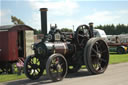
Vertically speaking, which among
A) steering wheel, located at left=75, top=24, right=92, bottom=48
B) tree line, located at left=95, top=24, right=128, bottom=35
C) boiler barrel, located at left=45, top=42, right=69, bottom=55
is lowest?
tree line, located at left=95, top=24, right=128, bottom=35

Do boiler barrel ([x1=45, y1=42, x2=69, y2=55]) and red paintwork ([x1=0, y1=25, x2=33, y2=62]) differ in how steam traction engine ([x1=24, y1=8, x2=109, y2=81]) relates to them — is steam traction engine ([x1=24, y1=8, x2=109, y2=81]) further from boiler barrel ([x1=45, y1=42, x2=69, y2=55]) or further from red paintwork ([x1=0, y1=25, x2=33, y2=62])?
red paintwork ([x1=0, y1=25, x2=33, y2=62])

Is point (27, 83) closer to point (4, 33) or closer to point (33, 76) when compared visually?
point (33, 76)

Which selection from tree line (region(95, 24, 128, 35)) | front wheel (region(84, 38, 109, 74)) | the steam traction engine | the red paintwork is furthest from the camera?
tree line (region(95, 24, 128, 35))

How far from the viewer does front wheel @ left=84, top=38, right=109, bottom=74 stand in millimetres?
8211

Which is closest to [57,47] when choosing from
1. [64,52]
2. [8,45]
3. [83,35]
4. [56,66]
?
[64,52]

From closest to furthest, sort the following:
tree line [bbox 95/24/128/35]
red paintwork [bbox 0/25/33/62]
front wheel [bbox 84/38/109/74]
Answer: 1. front wheel [bbox 84/38/109/74]
2. red paintwork [bbox 0/25/33/62]
3. tree line [bbox 95/24/128/35]

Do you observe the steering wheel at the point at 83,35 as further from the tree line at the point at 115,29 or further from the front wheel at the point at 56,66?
the tree line at the point at 115,29

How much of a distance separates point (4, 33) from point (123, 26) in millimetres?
75766

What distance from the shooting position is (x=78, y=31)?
8.80m

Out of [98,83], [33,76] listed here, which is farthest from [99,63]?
[33,76]

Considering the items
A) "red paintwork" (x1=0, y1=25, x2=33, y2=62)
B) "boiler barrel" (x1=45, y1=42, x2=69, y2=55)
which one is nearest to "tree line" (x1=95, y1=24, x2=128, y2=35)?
"red paintwork" (x1=0, y1=25, x2=33, y2=62)

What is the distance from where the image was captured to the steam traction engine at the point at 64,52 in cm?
754

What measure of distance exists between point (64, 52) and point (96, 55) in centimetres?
146

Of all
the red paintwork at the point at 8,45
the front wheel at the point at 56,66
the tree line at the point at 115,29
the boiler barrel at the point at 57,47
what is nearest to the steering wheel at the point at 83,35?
the boiler barrel at the point at 57,47
